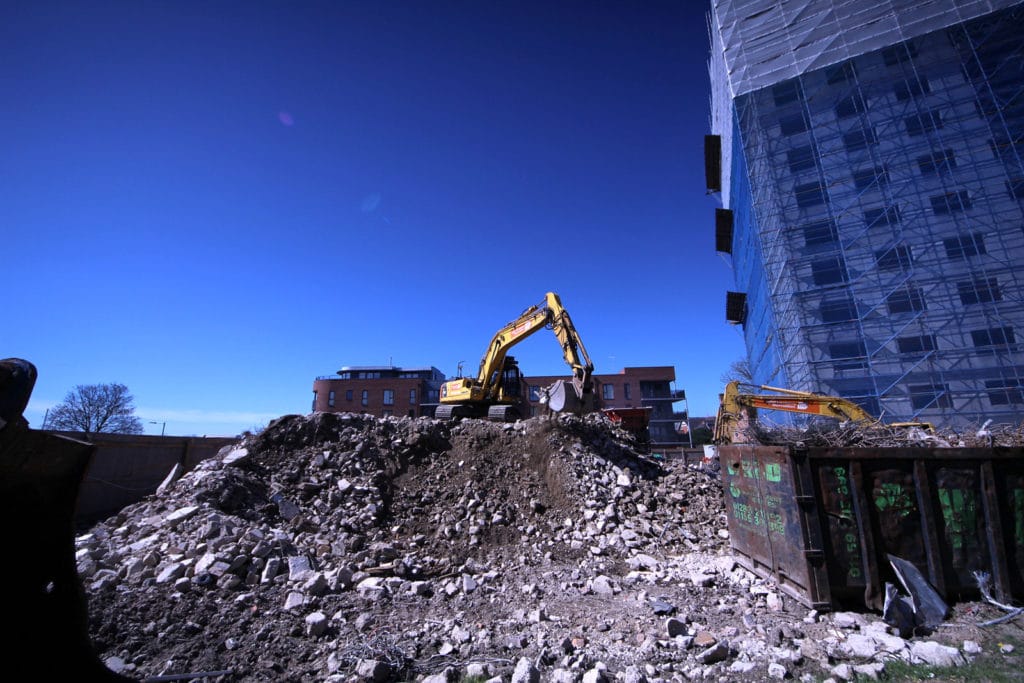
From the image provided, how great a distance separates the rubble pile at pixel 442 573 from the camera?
3887mm

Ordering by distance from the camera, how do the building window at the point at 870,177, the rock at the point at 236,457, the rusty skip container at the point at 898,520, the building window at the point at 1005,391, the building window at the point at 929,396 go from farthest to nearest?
the building window at the point at 870,177
the building window at the point at 929,396
the building window at the point at 1005,391
the rock at the point at 236,457
the rusty skip container at the point at 898,520

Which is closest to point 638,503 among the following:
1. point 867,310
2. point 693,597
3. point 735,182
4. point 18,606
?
point 693,597

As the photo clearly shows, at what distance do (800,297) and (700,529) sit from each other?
16.4 m

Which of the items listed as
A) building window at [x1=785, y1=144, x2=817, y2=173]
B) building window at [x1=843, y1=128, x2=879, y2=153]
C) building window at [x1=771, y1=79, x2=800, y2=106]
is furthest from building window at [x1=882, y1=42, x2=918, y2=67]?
building window at [x1=785, y1=144, x2=817, y2=173]

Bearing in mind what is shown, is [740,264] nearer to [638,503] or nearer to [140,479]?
[638,503]

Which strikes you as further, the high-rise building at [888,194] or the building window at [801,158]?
the building window at [801,158]

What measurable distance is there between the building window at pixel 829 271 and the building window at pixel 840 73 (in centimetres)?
870

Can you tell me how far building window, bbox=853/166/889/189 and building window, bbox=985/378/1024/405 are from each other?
9.07 metres


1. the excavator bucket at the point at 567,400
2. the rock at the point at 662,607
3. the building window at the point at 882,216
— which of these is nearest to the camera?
the rock at the point at 662,607

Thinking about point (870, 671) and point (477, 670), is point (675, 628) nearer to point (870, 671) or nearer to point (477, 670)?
point (870, 671)

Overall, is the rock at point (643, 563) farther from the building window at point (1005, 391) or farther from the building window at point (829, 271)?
the building window at point (829, 271)

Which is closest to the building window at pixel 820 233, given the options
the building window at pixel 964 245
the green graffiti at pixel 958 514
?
the building window at pixel 964 245

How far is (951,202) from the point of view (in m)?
18.1

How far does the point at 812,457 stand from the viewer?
467cm
